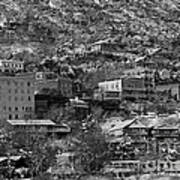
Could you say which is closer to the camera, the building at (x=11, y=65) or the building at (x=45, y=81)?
the building at (x=45, y=81)

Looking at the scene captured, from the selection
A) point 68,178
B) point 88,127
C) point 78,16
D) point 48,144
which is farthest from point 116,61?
point 68,178

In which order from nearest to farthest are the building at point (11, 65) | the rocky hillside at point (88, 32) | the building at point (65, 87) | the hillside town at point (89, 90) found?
1. the hillside town at point (89, 90)
2. the building at point (65, 87)
3. the building at point (11, 65)
4. the rocky hillside at point (88, 32)

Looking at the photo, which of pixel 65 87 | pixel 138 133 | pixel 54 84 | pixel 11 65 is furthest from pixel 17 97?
pixel 11 65

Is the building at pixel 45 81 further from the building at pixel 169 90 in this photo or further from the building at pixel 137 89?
the building at pixel 169 90

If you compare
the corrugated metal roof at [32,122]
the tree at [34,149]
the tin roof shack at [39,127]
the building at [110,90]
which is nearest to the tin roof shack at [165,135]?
the tin roof shack at [39,127]

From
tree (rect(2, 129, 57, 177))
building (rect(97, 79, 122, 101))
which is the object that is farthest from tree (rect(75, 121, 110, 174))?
building (rect(97, 79, 122, 101))

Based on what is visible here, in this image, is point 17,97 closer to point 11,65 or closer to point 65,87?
point 65,87

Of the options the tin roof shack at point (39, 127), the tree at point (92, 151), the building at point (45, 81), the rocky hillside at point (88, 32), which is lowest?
the tree at point (92, 151)
